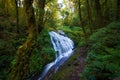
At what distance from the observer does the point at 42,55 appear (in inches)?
550

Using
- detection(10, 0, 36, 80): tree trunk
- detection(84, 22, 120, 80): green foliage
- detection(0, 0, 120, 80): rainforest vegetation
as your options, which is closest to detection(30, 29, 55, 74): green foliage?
detection(0, 0, 120, 80): rainforest vegetation

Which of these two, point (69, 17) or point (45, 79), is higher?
point (69, 17)

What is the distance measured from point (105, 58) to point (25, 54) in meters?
3.61

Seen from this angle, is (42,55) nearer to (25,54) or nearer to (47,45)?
(47,45)

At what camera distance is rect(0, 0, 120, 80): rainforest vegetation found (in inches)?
147

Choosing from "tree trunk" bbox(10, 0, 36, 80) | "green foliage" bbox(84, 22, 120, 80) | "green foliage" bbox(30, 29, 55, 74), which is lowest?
"green foliage" bbox(30, 29, 55, 74)

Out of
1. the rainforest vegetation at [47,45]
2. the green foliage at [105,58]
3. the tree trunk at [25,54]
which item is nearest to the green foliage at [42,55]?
the rainforest vegetation at [47,45]

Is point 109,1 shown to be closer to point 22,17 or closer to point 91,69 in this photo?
point 22,17

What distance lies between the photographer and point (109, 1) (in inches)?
698

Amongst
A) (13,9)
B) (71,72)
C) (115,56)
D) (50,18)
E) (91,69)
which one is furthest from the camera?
(13,9)

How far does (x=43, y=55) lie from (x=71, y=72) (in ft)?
17.8

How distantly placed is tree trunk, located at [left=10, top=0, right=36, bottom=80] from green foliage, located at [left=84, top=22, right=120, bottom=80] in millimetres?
3157

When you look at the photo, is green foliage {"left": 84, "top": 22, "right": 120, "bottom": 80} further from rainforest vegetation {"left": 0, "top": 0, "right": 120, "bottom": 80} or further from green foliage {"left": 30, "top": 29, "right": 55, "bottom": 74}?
green foliage {"left": 30, "top": 29, "right": 55, "bottom": 74}

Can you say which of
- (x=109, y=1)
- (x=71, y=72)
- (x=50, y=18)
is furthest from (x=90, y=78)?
(x=109, y=1)
